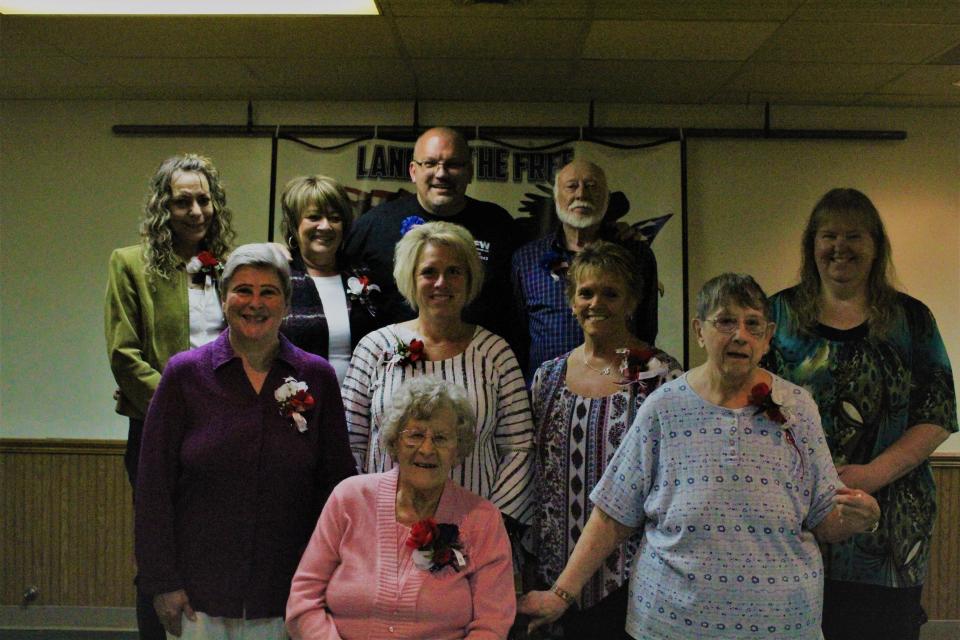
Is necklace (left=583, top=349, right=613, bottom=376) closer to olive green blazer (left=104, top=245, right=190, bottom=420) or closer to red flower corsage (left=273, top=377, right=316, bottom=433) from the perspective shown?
red flower corsage (left=273, top=377, right=316, bottom=433)

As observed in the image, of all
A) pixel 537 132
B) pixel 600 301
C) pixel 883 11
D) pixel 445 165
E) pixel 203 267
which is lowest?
pixel 600 301

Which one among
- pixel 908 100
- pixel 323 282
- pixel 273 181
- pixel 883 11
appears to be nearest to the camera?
pixel 323 282

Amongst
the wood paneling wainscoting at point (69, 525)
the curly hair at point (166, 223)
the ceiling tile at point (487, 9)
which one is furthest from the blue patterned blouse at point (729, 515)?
the wood paneling wainscoting at point (69, 525)

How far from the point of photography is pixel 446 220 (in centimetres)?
310

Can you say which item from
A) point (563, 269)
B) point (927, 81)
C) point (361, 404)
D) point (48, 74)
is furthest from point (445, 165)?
point (927, 81)

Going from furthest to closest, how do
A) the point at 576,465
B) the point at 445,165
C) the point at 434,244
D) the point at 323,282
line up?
1. the point at 445,165
2. the point at 323,282
3. the point at 434,244
4. the point at 576,465

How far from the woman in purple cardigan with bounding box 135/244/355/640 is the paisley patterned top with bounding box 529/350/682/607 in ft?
2.32

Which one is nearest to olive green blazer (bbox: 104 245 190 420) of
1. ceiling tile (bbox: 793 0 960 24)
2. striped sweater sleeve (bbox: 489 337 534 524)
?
striped sweater sleeve (bbox: 489 337 534 524)

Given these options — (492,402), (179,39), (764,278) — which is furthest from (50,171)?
(764,278)

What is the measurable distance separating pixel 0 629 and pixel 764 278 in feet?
15.3

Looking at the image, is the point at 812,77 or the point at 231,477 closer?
the point at 231,477

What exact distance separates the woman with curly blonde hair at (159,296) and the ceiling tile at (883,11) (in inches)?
94.2

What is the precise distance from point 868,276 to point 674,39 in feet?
5.12

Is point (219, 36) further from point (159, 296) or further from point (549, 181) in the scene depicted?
point (549, 181)
